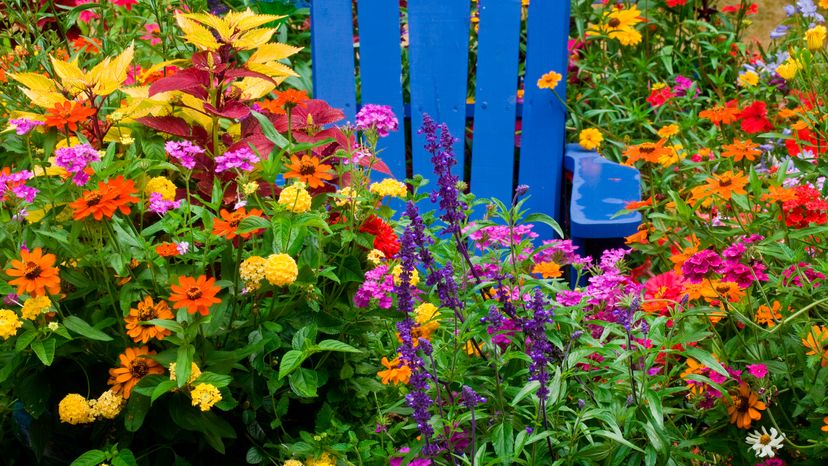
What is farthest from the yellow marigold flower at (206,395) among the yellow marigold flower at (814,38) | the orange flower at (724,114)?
the orange flower at (724,114)

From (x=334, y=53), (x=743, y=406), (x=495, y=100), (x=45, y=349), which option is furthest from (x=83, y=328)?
(x=495, y=100)

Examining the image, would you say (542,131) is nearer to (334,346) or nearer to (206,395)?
(334,346)

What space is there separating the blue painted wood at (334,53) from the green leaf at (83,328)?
1.65 metres

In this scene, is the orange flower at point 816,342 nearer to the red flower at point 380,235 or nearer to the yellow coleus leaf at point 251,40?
the red flower at point 380,235

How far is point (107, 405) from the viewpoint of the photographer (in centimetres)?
138

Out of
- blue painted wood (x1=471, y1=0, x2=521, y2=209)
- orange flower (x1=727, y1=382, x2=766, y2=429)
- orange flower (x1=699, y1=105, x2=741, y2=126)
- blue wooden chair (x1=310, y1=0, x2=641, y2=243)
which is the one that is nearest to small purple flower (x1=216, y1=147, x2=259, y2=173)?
orange flower (x1=727, y1=382, x2=766, y2=429)

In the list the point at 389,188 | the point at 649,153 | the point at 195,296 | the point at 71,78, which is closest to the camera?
the point at 195,296

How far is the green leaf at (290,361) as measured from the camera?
4.37 feet

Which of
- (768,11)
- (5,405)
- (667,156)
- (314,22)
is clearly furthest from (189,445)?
(768,11)

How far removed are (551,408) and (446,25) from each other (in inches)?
70.9

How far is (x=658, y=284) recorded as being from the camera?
5.51 feet

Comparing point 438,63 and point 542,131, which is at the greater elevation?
point 438,63

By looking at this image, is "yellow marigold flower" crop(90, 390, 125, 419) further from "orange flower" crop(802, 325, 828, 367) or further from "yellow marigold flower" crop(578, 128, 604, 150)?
"yellow marigold flower" crop(578, 128, 604, 150)

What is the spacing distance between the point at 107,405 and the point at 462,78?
1.81 meters
